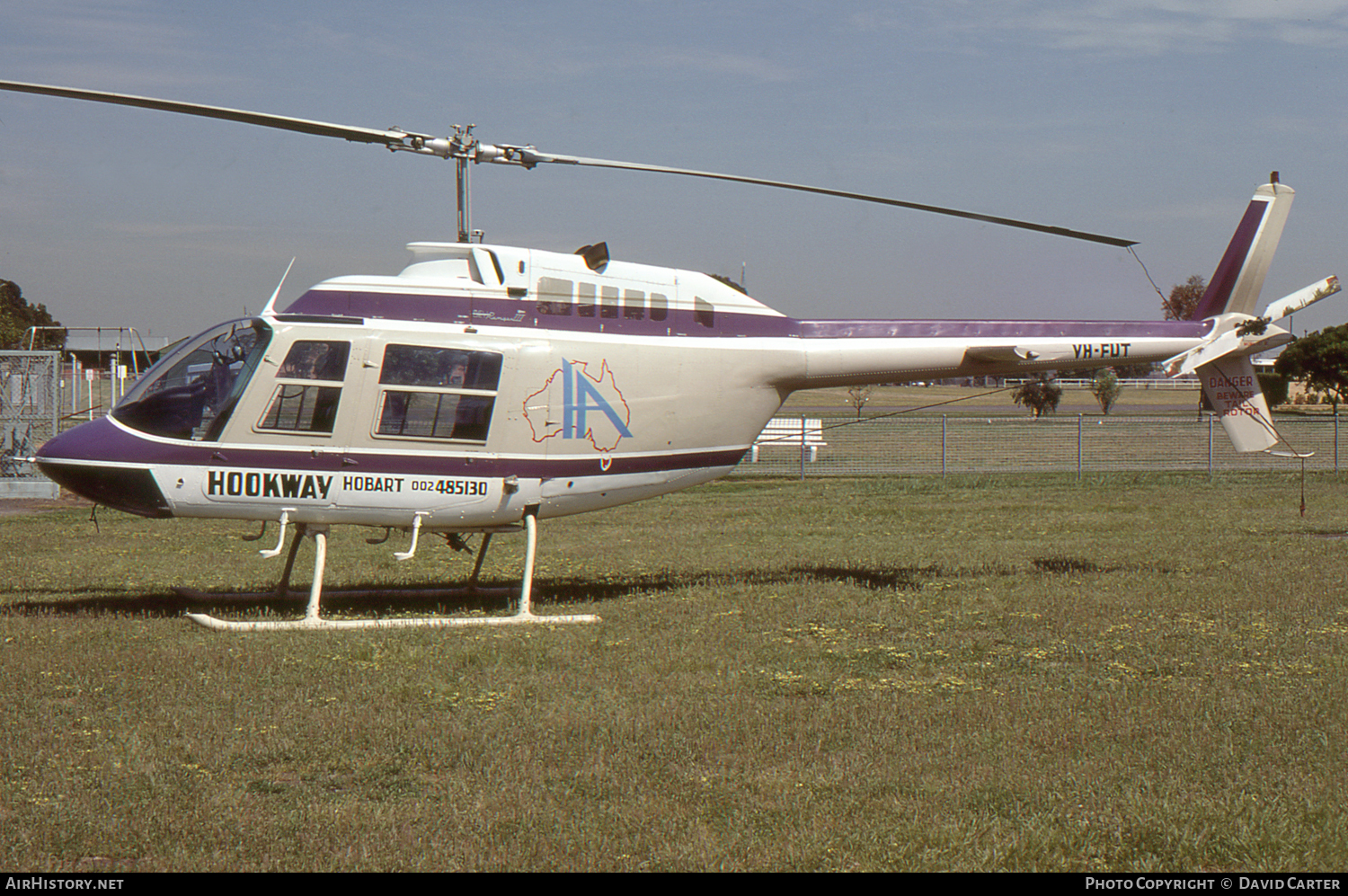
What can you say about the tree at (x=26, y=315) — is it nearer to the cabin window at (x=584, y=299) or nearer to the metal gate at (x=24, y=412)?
the metal gate at (x=24, y=412)

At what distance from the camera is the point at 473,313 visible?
1078cm

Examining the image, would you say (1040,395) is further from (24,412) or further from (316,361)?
(316,361)

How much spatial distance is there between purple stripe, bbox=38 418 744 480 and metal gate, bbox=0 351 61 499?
15216 mm

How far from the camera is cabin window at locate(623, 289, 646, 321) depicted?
11352mm

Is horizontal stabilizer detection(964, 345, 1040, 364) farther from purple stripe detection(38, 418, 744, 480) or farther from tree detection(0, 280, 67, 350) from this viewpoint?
tree detection(0, 280, 67, 350)

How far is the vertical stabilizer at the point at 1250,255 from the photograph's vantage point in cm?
1338

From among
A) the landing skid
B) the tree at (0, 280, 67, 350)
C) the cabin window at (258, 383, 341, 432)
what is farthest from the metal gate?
the tree at (0, 280, 67, 350)

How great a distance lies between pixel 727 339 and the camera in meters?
12.0

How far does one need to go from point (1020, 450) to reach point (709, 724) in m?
32.5

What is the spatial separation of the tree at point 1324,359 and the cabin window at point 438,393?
2673 inches

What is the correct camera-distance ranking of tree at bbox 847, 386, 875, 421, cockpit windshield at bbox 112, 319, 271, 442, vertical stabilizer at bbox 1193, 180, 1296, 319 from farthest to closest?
tree at bbox 847, 386, 875, 421, vertical stabilizer at bbox 1193, 180, 1296, 319, cockpit windshield at bbox 112, 319, 271, 442

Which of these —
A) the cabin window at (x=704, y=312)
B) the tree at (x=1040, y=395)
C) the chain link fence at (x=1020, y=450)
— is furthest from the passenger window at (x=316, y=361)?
the tree at (x=1040, y=395)

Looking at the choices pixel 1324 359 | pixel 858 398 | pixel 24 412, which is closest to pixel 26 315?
pixel 858 398
